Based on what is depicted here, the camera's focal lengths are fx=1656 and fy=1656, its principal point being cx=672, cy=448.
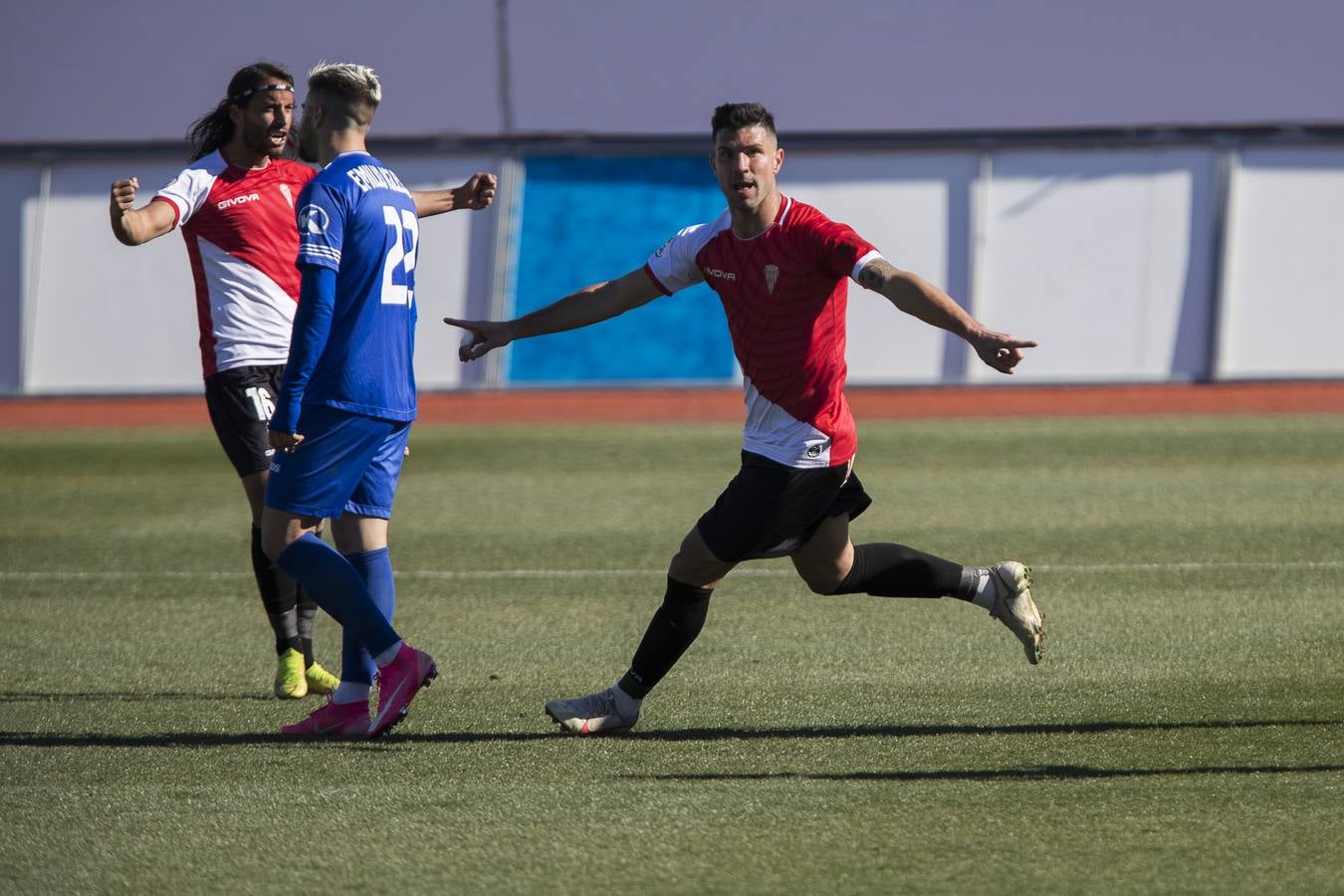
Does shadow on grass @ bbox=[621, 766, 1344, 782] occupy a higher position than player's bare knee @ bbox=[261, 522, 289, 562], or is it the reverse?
player's bare knee @ bbox=[261, 522, 289, 562]

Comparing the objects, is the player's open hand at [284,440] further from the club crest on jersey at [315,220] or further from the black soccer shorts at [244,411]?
the black soccer shorts at [244,411]

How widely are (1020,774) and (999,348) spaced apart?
1179 mm

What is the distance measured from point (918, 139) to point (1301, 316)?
4951mm

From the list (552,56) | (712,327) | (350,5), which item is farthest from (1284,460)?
(350,5)

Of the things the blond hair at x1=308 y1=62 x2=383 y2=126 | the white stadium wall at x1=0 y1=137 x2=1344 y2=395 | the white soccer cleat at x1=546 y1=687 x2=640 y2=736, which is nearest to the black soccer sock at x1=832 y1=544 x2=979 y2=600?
the white soccer cleat at x1=546 y1=687 x2=640 y2=736

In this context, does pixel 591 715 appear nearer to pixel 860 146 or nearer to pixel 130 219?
pixel 130 219

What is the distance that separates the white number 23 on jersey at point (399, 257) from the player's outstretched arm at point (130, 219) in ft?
2.63

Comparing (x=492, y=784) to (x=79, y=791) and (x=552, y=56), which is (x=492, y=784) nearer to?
(x=79, y=791)

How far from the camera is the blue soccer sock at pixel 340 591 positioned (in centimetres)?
511

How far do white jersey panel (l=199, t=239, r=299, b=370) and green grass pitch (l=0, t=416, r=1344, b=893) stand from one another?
4.05ft

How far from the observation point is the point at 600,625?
23.5 feet

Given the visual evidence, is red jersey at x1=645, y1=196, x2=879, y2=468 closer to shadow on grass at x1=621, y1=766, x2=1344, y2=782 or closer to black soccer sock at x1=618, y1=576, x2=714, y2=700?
black soccer sock at x1=618, y1=576, x2=714, y2=700

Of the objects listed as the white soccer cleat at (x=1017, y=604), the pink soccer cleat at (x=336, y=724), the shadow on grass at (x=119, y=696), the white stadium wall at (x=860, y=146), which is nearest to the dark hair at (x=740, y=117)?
the white soccer cleat at (x=1017, y=604)

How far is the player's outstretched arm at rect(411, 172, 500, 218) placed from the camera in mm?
5773
